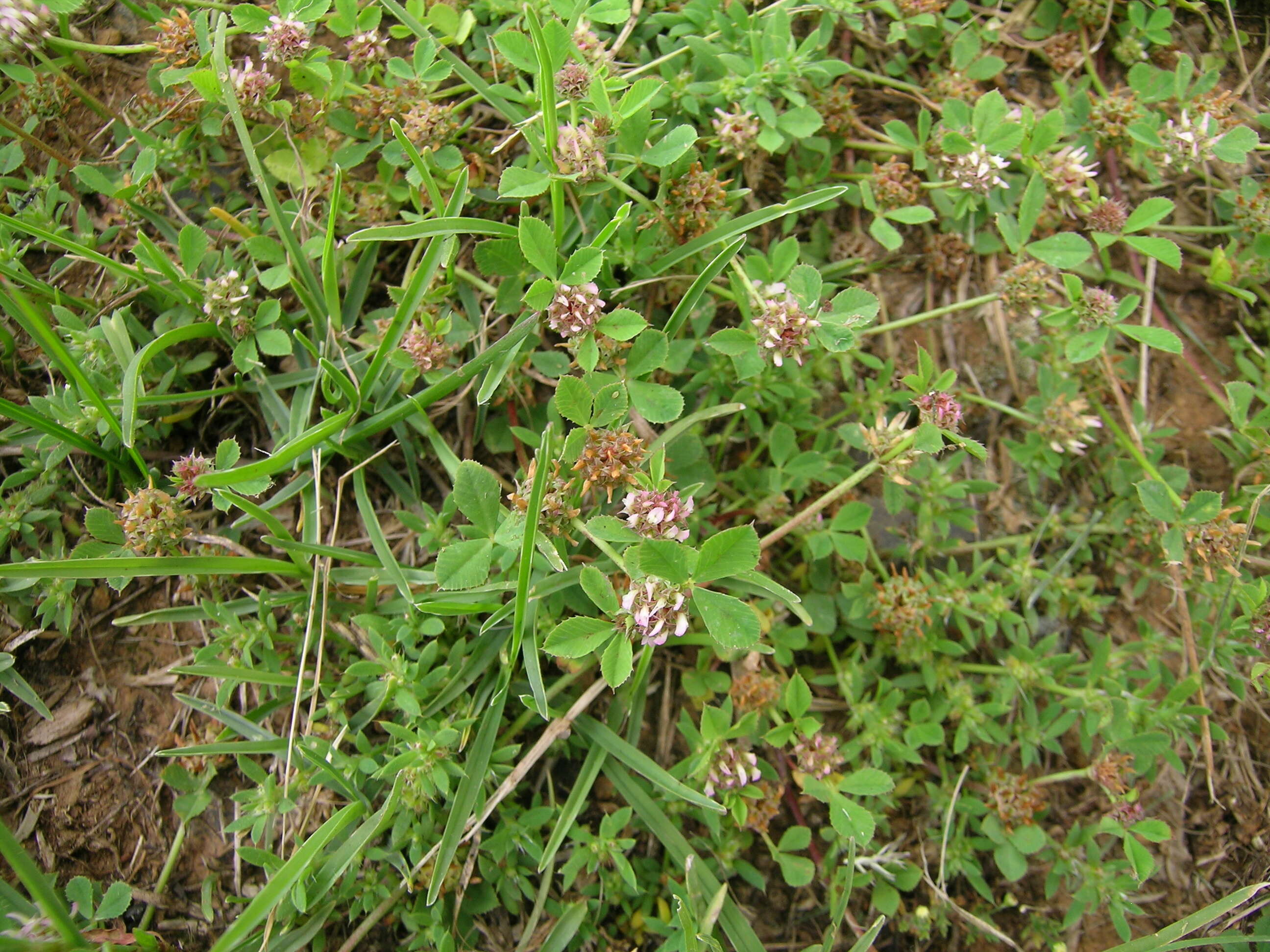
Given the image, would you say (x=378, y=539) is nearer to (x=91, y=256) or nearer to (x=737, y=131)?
(x=91, y=256)

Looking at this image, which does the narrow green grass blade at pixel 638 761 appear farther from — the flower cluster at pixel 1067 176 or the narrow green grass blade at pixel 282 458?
the flower cluster at pixel 1067 176

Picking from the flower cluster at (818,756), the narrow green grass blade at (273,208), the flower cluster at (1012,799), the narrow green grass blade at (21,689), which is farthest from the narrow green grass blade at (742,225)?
the narrow green grass blade at (21,689)

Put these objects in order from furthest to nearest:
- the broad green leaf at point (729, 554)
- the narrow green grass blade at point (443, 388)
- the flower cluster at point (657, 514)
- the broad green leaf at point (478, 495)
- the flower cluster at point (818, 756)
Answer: the flower cluster at point (818, 756) < the narrow green grass blade at point (443, 388) < the broad green leaf at point (478, 495) < the flower cluster at point (657, 514) < the broad green leaf at point (729, 554)

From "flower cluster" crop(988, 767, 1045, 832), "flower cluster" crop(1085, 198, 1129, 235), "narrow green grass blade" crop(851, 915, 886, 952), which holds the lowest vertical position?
"flower cluster" crop(988, 767, 1045, 832)

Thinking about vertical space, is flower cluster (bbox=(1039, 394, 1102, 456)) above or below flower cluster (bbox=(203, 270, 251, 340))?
below

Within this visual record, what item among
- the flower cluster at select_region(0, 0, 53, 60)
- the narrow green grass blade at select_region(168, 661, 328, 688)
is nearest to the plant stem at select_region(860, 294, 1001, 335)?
the narrow green grass blade at select_region(168, 661, 328, 688)

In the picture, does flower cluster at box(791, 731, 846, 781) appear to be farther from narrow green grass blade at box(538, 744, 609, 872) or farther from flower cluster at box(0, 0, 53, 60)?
flower cluster at box(0, 0, 53, 60)

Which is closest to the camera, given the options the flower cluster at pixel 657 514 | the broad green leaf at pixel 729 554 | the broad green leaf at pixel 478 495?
the broad green leaf at pixel 729 554
